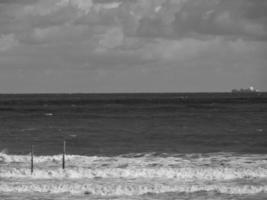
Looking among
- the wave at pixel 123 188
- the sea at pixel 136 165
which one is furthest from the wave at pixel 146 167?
the wave at pixel 123 188

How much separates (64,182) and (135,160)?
397 inches

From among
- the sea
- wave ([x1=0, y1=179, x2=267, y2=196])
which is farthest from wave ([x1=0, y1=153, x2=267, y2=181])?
wave ([x1=0, y1=179, x2=267, y2=196])

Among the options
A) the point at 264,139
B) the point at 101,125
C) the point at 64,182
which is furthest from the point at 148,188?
the point at 101,125

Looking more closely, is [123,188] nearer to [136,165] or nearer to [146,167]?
[146,167]

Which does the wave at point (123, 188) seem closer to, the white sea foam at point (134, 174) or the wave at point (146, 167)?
the white sea foam at point (134, 174)

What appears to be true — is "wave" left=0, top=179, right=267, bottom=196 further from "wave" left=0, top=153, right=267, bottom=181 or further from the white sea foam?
"wave" left=0, top=153, right=267, bottom=181

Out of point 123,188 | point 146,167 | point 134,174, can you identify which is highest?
point 146,167

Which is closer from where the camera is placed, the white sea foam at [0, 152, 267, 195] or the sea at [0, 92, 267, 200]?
the sea at [0, 92, 267, 200]

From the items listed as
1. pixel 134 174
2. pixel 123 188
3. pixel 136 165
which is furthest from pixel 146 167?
pixel 123 188

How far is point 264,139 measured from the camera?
5538 cm

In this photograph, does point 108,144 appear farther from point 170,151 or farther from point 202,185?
point 202,185

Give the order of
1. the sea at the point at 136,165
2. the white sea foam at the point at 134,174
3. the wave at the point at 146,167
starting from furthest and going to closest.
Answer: the wave at the point at 146,167
the white sea foam at the point at 134,174
the sea at the point at 136,165

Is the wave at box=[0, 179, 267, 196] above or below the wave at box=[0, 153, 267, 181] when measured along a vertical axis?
below

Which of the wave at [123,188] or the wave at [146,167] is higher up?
the wave at [146,167]
